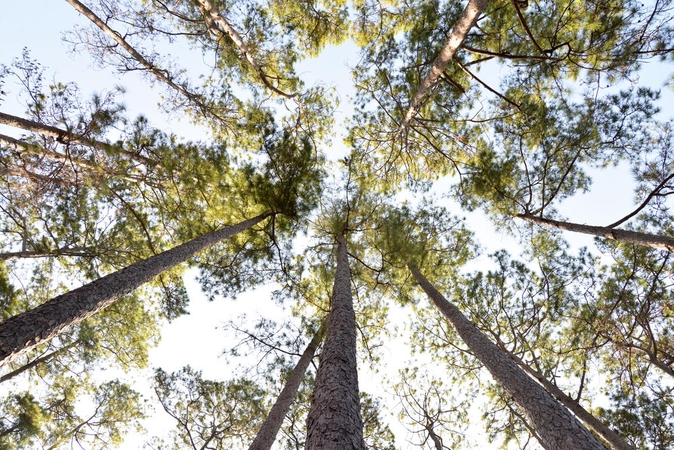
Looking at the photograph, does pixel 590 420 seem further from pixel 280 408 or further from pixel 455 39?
pixel 455 39

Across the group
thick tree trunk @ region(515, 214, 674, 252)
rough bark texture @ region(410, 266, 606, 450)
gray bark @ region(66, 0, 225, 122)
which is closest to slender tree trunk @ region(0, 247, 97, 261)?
gray bark @ region(66, 0, 225, 122)

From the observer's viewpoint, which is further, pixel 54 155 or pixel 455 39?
pixel 54 155

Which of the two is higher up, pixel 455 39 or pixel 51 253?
pixel 455 39

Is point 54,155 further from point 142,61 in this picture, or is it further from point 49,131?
point 142,61

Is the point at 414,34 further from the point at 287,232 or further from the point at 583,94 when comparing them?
the point at 287,232

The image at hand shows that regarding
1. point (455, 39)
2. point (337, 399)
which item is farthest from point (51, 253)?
point (455, 39)

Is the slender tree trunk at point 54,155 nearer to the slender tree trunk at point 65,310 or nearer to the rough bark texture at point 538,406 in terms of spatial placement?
the slender tree trunk at point 65,310

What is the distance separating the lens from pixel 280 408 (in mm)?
5512

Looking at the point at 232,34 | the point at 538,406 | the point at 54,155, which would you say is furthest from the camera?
the point at 232,34

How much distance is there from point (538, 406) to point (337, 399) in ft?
8.16

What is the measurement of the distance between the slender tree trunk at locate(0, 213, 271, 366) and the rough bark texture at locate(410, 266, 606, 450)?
15.3ft

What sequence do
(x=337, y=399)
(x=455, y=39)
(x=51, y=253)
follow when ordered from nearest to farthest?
1. (x=337, y=399)
2. (x=455, y=39)
3. (x=51, y=253)

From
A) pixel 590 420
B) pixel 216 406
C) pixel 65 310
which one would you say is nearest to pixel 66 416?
pixel 216 406

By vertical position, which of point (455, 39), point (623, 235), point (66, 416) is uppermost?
point (455, 39)
